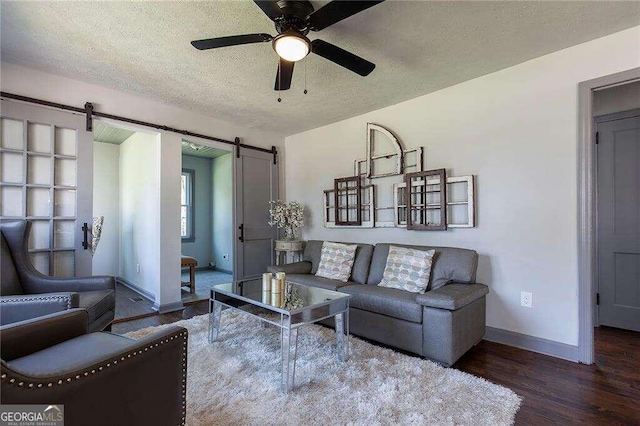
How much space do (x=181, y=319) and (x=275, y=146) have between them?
9.64 ft

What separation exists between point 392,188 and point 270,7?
8.03 ft

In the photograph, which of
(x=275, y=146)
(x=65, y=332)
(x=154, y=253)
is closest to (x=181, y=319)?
(x=154, y=253)

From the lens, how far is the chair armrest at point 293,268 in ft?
12.4

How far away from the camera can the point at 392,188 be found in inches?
147

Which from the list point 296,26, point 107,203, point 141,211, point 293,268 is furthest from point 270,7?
point 107,203

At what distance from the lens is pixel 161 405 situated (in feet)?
4.35

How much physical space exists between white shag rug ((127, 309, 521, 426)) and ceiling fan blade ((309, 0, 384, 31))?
88.4 inches

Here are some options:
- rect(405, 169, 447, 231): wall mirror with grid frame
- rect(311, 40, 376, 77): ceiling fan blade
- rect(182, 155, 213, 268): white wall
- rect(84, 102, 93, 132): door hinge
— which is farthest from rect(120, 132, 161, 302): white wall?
rect(405, 169, 447, 231): wall mirror with grid frame

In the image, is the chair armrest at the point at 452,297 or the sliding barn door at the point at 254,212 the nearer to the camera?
the chair armrest at the point at 452,297

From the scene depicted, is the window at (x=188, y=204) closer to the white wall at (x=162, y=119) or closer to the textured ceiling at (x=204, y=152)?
the textured ceiling at (x=204, y=152)

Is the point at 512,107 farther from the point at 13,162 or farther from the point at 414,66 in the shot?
the point at 13,162

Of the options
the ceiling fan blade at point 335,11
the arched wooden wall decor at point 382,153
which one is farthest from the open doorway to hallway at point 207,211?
the ceiling fan blade at point 335,11

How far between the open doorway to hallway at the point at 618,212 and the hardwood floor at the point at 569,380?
29cm

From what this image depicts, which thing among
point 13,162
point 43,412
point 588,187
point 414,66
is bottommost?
point 43,412
